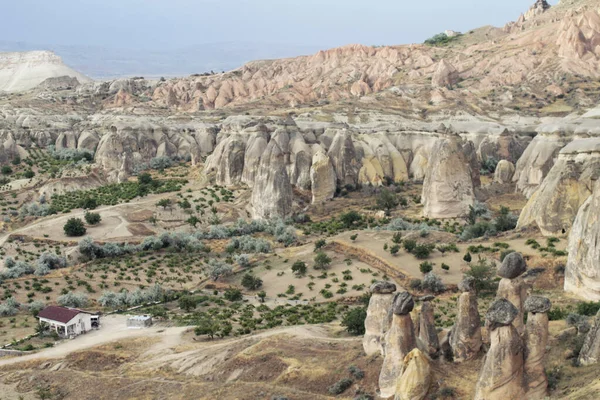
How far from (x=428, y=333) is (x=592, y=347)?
372 cm

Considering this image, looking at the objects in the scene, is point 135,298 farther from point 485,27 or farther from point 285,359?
point 485,27

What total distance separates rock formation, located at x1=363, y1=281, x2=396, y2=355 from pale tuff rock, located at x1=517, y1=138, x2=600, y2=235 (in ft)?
51.1

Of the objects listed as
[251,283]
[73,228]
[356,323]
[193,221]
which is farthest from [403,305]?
[73,228]

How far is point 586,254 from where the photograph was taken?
22703mm

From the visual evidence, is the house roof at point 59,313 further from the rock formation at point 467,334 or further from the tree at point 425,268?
the rock formation at point 467,334

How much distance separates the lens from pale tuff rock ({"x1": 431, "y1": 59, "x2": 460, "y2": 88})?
9625 centimetres

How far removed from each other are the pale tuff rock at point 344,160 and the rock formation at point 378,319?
3621cm

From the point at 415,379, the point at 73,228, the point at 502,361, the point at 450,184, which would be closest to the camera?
the point at 502,361

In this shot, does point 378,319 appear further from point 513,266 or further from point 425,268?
point 425,268

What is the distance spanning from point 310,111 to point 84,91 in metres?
47.5

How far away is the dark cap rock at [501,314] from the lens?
45.6 feet

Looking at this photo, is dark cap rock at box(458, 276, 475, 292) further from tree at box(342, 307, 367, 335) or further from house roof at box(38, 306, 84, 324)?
house roof at box(38, 306, 84, 324)

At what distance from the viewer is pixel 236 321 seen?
87.4ft

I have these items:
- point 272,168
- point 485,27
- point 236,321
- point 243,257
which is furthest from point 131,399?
point 485,27
